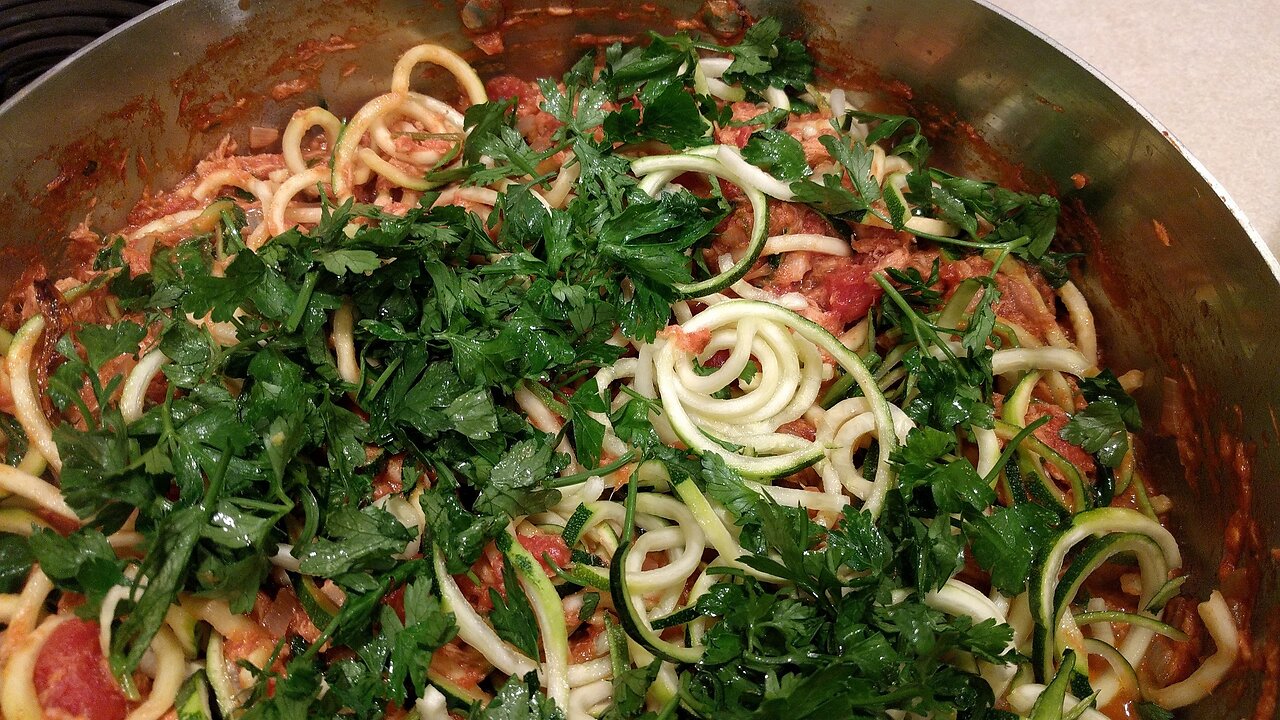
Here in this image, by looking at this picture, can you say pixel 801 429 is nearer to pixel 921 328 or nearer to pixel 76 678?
pixel 921 328

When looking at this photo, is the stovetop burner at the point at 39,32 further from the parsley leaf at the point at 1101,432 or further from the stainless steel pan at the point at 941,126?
the parsley leaf at the point at 1101,432

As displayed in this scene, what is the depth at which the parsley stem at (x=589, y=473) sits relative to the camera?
2.27 meters

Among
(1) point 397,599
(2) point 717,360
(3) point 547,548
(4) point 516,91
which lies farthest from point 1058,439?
(4) point 516,91

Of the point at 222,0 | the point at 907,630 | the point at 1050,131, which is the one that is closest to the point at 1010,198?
the point at 1050,131

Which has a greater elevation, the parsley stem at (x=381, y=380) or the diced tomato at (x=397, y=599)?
the parsley stem at (x=381, y=380)

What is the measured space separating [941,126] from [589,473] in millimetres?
Result: 2004

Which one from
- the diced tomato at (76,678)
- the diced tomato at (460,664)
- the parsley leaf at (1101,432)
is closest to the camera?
the diced tomato at (76,678)

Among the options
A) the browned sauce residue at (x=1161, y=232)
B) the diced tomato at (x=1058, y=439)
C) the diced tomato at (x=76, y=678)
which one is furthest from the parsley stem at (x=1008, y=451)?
the diced tomato at (x=76, y=678)

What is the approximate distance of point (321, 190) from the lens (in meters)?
2.74

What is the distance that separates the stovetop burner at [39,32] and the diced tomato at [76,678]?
2181 mm

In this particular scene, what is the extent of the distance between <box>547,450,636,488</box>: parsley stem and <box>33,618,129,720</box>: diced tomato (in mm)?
1293

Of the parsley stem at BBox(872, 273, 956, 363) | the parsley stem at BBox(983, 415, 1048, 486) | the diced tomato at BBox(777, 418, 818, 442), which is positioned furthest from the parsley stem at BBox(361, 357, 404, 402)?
the parsley stem at BBox(983, 415, 1048, 486)

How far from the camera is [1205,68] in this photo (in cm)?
362

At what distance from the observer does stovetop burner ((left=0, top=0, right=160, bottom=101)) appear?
305 centimetres
